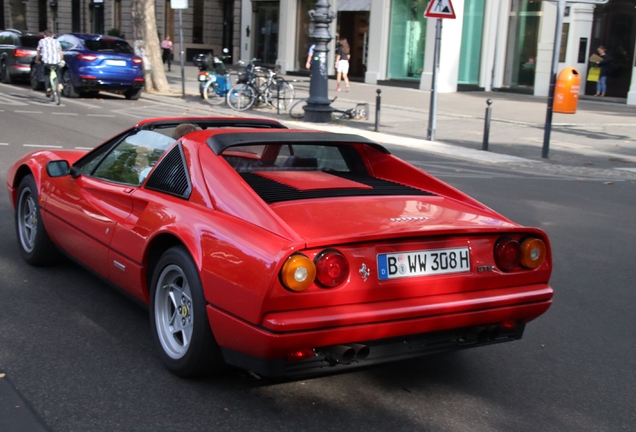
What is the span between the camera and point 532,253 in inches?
161

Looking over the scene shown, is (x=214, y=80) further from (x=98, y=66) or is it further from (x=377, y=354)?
(x=377, y=354)

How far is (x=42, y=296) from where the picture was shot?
17.5 ft

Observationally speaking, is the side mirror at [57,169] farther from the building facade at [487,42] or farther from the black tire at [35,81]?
the building facade at [487,42]

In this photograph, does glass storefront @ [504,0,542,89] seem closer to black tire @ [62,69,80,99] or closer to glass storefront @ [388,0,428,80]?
glass storefront @ [388,0,428,80]

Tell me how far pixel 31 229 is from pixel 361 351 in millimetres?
3456

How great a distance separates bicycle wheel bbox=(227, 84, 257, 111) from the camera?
20.7 m

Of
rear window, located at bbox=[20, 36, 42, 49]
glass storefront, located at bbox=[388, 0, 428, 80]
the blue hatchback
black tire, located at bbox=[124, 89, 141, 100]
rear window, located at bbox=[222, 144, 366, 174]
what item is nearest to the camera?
rear window, located at bbox=[222, 144, 366, 174]

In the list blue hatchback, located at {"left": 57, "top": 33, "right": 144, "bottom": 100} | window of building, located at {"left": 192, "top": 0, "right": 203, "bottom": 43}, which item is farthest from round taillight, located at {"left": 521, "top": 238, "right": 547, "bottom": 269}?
window of building, located at {"left": 192, "top": 0, "right": 203, "bottom": 43}

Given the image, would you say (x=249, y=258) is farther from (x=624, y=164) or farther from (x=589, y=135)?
(x=589, y=135)

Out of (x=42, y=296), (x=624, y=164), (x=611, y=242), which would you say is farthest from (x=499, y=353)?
(x=624, y=164)

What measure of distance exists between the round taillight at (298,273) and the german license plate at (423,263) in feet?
1.19

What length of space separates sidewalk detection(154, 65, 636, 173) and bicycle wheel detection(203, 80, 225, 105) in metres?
0.23

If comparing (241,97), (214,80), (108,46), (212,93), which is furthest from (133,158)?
(108,46)

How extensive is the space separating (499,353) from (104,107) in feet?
55.6
